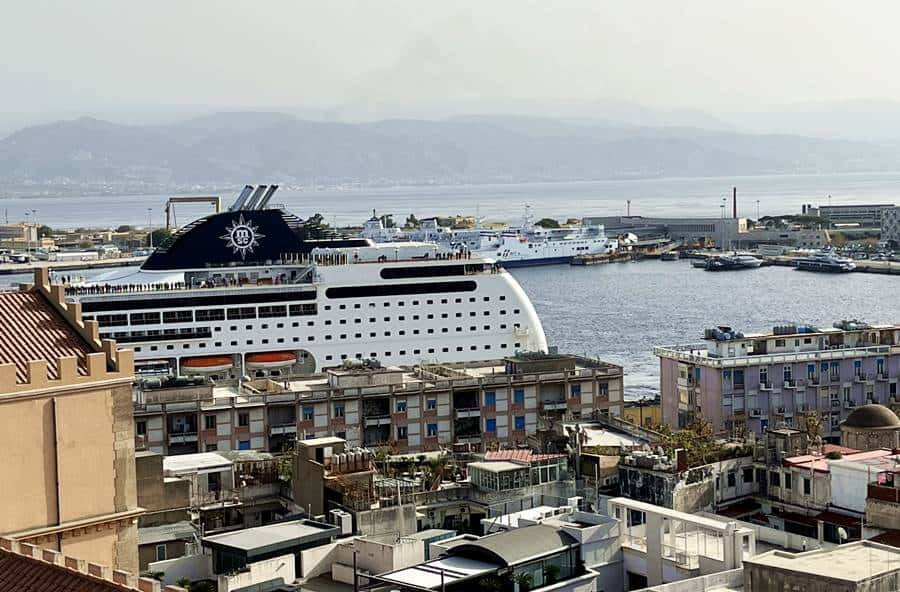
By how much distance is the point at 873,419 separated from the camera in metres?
21.2

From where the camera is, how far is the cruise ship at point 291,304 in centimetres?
4109

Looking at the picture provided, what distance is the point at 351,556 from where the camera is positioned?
15078 millimetres

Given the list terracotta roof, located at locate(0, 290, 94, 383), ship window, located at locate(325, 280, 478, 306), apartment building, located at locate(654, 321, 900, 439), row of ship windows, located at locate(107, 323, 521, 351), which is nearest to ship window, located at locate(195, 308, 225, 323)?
row of ship windows, located at locate(107, 323, 521, 351)

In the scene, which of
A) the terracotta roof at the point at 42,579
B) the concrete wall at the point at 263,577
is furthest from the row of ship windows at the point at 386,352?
the terracotta roof at the point at 42,579

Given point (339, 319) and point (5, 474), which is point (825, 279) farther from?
point (5, 474)

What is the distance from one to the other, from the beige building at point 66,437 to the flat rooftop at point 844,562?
A: 570cm

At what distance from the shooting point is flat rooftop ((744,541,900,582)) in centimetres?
1256

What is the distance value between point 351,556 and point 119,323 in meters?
27.2

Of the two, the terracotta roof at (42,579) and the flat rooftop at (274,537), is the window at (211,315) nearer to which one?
the flat rooftop at (274,537)

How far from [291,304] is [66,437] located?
30678 mm

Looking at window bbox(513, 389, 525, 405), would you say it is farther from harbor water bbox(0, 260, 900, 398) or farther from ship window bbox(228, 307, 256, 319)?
ship window bbox(228, 307, 256, 319)

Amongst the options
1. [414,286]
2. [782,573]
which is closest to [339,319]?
[414,286]

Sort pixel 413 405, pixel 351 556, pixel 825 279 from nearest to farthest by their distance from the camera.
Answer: pixel 351 556 → pixel 413 405 → pixel 825 279

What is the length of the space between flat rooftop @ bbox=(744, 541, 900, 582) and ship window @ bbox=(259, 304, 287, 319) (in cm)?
2960
